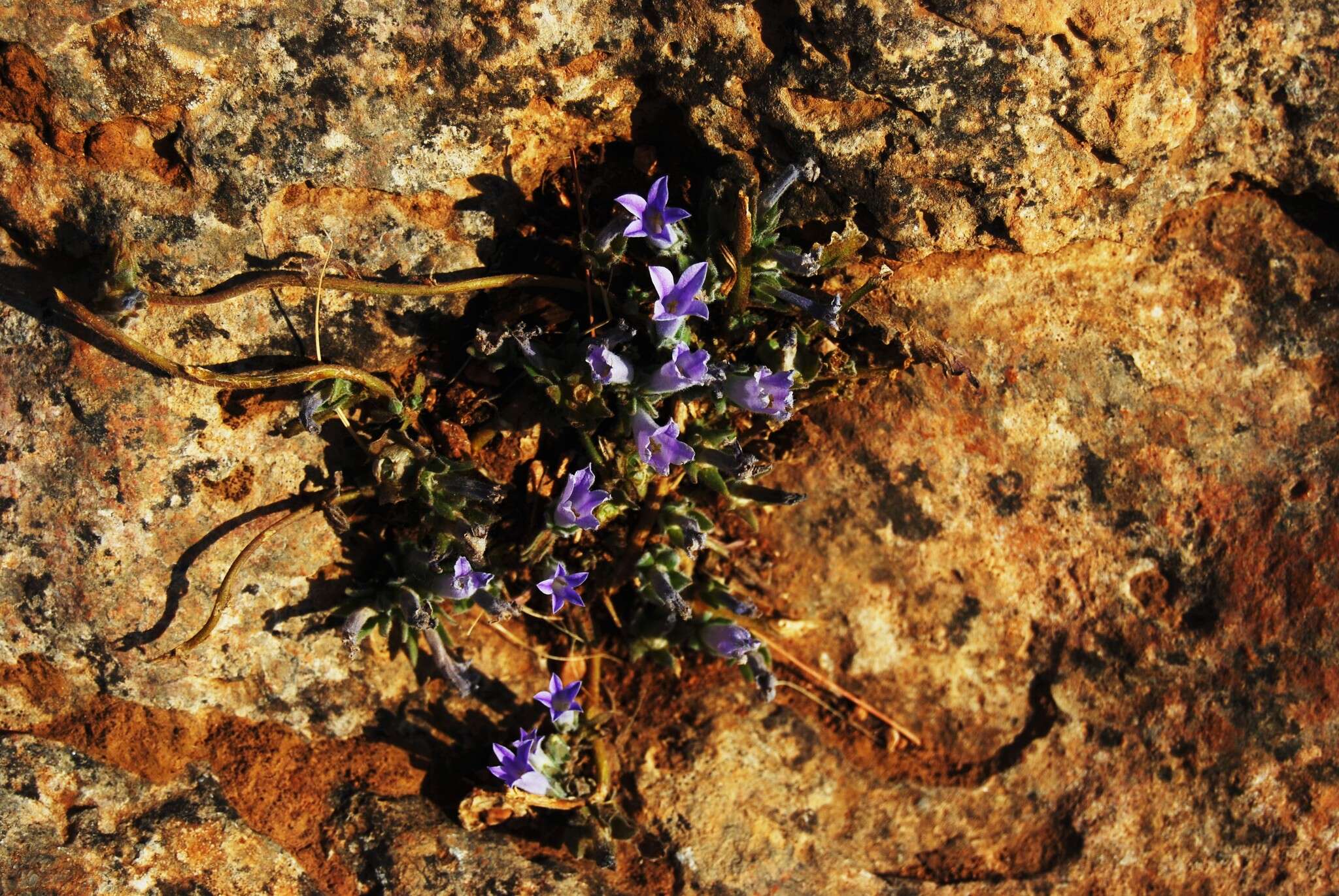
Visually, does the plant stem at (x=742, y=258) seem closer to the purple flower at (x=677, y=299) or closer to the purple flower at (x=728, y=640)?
the purple flower at (x=677, y=299)

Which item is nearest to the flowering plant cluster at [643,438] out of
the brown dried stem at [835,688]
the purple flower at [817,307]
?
the purple flower at [817,307]

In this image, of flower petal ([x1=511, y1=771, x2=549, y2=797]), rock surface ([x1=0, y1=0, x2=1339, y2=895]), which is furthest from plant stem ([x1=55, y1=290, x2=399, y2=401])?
flower petal ([x1=511, y1=771, x2=549, y2=797])

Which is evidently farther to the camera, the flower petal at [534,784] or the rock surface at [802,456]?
the flower petal at [534,784]

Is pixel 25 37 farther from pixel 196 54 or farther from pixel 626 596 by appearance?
pixel 626 596

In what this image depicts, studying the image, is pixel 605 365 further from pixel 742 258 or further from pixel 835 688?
pixel 835 688

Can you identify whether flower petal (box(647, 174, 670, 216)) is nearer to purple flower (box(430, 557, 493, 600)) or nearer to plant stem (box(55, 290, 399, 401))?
plant stem (box(55, 290, 399, 401))

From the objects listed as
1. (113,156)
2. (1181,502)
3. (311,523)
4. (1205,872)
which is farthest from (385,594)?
(1205,872)
